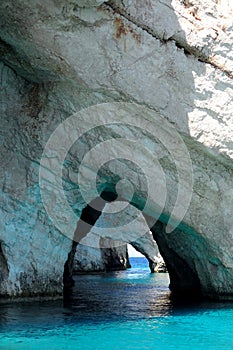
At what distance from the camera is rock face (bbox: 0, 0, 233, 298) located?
11.5m

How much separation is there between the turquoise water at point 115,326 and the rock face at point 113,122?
1.43 metres

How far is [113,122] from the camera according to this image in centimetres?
1245

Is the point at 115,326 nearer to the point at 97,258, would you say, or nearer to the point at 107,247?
the point at 97,258

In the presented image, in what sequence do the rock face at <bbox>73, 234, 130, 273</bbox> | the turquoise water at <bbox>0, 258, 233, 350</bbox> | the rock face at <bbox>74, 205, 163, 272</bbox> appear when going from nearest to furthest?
the turquoise water at <bbox>0, 258, 233, 350</bbox>, the rock face at <bbox>74, 205, 163, 272</bbox>, the rock face at <bbox>73, 234, 130, 273</bbox>

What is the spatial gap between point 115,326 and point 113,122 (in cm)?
449

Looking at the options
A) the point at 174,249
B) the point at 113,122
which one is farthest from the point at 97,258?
the point at 113,122

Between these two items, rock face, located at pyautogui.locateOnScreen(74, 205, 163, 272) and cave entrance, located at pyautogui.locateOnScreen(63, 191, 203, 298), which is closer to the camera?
cave entrance, located at pyautogui.locateOnScreen(63, 191, 203, 298)

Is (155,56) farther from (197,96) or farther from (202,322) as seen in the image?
(202,322)

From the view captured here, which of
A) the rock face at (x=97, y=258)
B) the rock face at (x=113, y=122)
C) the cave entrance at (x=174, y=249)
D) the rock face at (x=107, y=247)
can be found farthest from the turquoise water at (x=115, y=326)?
the rock face at (x=97, y=258)

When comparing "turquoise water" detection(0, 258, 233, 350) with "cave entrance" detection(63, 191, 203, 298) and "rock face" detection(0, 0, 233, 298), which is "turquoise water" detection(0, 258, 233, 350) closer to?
"rock face" detection(0, 0, 233, 298)

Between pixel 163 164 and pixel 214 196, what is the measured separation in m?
1.52

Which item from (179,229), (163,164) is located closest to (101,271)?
(179,229)

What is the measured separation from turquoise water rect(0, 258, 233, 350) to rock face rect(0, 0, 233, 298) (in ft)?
4.70

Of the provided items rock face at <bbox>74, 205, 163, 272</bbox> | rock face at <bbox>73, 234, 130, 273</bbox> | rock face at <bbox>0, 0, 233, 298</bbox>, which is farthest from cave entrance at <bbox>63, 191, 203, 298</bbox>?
rock face at <bbox>73, 234, 130, 273</bbox>
